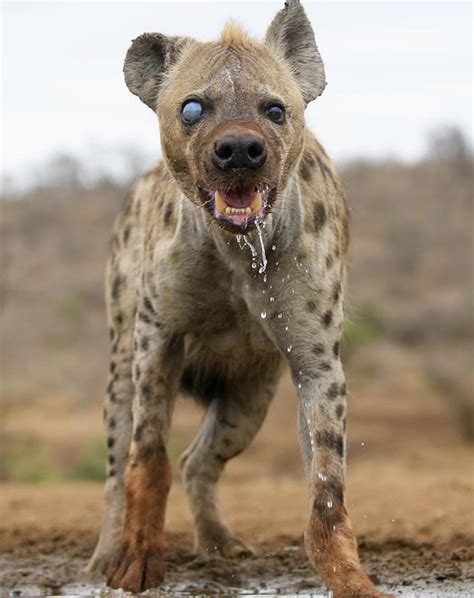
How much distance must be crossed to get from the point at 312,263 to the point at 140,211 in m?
1.35

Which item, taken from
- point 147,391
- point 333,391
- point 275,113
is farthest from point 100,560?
point 275,113

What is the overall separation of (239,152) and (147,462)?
1431mm

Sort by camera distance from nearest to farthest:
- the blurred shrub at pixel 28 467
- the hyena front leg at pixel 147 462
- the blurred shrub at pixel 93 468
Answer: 1. the hyena front leg at pixel 147 462
2. the blurred shrub at pixel 28 467
3. the blurred shrub at pixel 93 468

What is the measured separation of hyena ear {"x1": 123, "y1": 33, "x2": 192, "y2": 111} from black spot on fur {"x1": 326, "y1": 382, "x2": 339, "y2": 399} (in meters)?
1.22

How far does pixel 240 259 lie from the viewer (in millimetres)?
4680

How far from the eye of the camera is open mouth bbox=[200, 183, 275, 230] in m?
4.18

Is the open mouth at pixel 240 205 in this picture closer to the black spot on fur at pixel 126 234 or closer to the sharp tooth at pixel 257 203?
the sharp tooth at pixel 257 203

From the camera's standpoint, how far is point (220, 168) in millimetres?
4102

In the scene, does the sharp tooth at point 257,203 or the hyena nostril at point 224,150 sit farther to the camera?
the sharp tooth at point 257,203

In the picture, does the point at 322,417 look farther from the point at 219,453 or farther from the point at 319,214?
the point at 219,453

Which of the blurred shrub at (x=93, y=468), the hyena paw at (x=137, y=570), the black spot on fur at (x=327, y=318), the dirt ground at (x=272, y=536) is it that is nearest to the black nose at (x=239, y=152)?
the black spot on fur at (x=327, y=318)

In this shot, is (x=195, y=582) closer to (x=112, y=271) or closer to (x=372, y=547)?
(x=372, y=547)

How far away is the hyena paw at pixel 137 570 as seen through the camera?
4766mm

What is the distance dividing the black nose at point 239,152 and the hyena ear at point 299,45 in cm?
69
